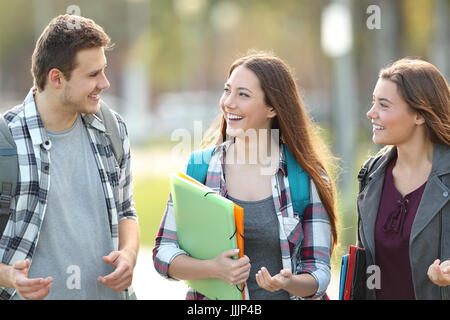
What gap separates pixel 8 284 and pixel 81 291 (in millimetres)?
395

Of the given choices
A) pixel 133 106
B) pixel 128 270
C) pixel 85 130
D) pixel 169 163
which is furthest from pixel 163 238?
pixel 133 106

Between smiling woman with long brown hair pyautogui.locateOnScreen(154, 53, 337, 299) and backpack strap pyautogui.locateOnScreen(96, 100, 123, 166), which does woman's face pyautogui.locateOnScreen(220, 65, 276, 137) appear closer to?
smiling woman with long brown hair pyautogui.locateOnScreen(154, 53, 337, 299)

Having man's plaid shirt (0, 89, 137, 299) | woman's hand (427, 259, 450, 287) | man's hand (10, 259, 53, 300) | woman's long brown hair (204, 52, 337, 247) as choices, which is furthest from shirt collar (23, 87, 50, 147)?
woman's hand (427, 259, 450, 287)

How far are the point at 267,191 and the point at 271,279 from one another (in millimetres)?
567

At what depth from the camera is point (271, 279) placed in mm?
2893

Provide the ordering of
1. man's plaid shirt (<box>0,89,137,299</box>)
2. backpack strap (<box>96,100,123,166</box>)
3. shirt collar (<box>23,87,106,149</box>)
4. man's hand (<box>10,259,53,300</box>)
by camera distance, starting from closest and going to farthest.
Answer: man's hand (<box>10,259,53,300</box>)
man's plaid shirt (<box>0,89,137,299</box>)
shirt collar (<box>23,87,106,149</box>)
backpack strap (<box>96,100,123,166</box>)

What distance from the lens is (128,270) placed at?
326 centimetres

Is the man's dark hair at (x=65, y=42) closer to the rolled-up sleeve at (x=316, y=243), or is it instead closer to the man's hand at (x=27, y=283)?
the man's hand at (x=27, y=283)

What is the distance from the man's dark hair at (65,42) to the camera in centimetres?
330

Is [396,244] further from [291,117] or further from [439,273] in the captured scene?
[291,117]

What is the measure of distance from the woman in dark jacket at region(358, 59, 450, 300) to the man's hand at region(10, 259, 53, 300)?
63.3 inches

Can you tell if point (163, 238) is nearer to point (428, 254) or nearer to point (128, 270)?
point (128, 270)

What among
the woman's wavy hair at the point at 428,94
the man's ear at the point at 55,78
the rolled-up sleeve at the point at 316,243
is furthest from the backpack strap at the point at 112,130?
the woman's wavy hair at the point at 428,94

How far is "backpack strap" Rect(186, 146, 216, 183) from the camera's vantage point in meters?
3.35
